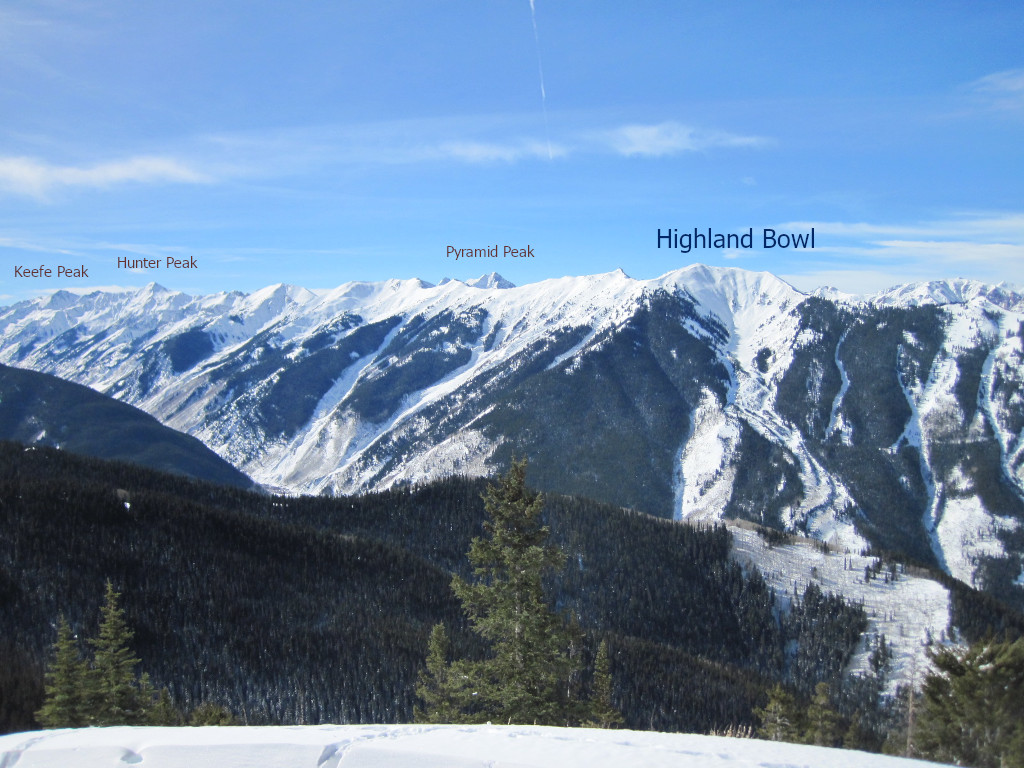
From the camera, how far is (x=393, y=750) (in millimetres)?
11086

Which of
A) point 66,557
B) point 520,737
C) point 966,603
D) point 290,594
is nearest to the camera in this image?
point 520,737

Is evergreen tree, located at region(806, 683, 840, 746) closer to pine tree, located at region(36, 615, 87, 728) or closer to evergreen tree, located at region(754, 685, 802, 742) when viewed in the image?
evergreen tree, located at region(754, 685, 802, 742)

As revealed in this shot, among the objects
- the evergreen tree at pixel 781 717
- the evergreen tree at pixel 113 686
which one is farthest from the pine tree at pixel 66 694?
the evergreen tree at pixel 781 717

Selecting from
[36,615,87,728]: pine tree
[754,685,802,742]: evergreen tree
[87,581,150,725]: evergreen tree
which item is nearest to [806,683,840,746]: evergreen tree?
[754,685,802,742]: evergreen tree

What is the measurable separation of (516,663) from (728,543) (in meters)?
163

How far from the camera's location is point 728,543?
6614 inches

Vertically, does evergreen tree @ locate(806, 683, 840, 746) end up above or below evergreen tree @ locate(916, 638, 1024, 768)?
below

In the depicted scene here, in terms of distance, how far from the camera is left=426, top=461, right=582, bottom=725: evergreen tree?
1988 centimetres

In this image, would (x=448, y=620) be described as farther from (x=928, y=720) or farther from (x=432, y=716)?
(x=928, y=720)

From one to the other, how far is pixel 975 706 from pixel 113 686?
3604 cm

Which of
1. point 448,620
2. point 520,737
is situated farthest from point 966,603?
point 520,737

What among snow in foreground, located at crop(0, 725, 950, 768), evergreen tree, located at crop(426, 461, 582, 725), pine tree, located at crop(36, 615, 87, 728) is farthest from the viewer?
pine tree, located at crop(36, 615, 87, 728)

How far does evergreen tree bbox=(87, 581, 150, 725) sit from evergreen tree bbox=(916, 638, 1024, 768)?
33.0 metres

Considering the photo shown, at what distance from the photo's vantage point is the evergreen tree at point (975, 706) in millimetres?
15289
